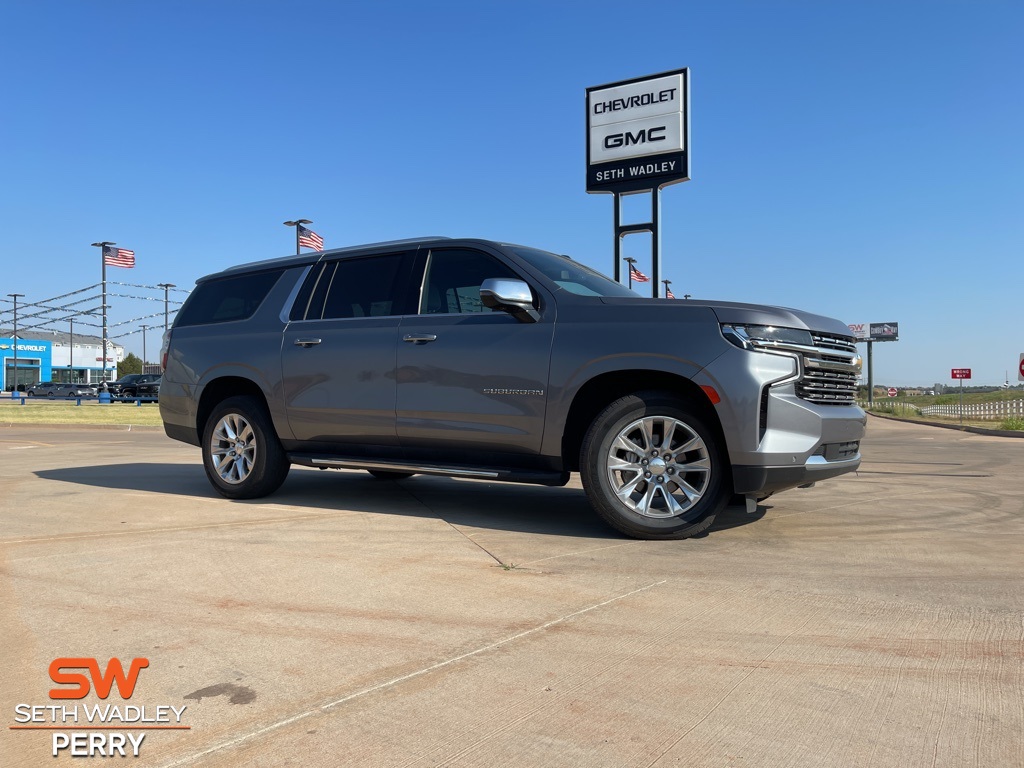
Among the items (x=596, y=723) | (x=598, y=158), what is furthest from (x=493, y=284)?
(x=598, y=158)

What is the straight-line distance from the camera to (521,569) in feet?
13.0

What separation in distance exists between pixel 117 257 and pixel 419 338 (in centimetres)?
4068

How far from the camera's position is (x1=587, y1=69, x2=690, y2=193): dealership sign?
18.5 metres

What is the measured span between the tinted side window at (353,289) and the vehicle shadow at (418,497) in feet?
5.02

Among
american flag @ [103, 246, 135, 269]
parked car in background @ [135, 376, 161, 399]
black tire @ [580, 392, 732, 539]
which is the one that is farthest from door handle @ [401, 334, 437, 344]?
parked car in background @ [135, 376, 161, 399]

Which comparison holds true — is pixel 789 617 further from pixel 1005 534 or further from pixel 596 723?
pixel 1005 534

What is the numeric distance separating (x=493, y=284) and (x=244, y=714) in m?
3.11

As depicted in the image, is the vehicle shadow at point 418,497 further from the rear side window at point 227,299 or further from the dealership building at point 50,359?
the dealership building at point 50,359

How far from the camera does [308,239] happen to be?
3266cm

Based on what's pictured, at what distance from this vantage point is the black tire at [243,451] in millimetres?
6332

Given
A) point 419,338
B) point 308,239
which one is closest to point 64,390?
point 308,239

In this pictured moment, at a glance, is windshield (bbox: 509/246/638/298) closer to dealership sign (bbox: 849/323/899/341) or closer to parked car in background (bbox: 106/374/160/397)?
parked car in background (bbox: 106/374/160/397)

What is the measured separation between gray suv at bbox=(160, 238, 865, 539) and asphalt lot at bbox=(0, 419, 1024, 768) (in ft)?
1.53

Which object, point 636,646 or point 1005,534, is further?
point 1005,534
